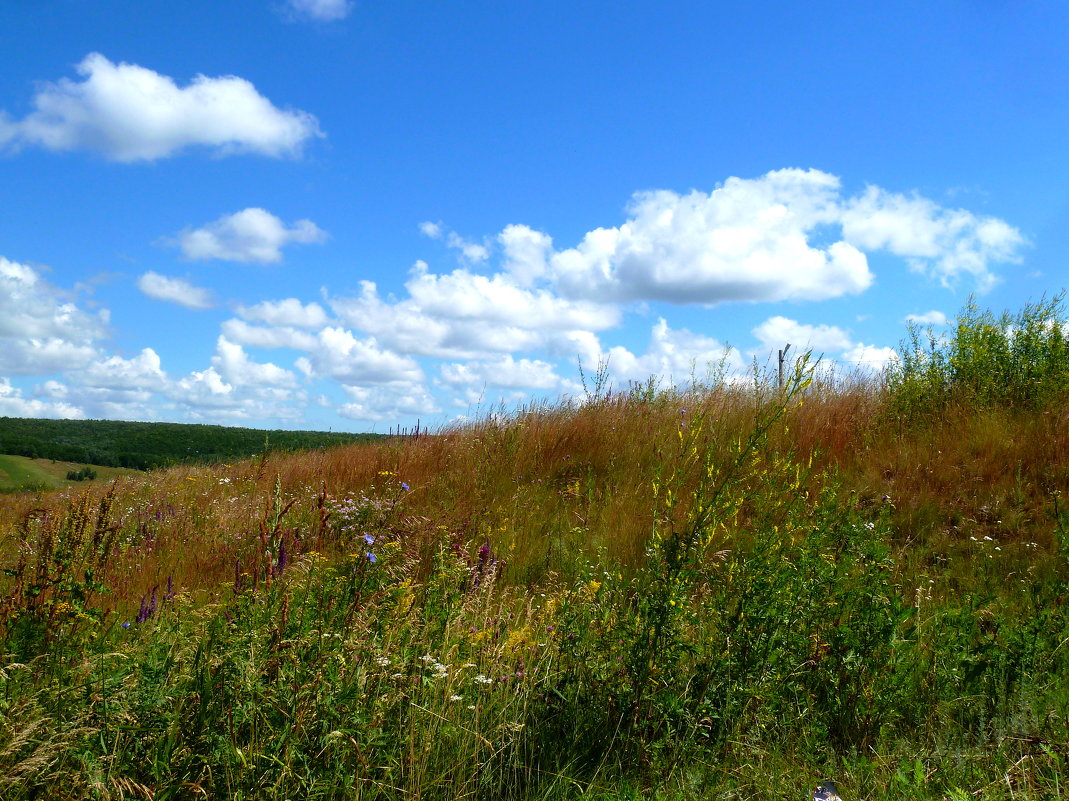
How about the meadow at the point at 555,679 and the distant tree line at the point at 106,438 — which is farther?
the distant tree line at the point at 106,438

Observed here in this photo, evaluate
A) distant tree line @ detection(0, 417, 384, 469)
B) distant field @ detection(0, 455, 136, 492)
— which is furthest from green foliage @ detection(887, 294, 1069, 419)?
distant field @ detection(0, 455, 136, 492)

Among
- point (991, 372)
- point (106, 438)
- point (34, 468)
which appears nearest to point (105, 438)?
point (106, 438)

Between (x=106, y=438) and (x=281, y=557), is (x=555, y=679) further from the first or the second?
(x=106, y=438)

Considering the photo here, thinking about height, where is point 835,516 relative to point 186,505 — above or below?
above

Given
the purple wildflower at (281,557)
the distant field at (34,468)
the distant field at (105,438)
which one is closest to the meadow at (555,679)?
the purple wildflower at (281,557)

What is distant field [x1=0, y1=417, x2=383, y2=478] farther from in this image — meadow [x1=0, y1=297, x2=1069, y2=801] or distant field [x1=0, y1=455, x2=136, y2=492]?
meadow [x1=0, y1=297, x2=1069, y2=801]

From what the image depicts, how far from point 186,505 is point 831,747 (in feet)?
22.7

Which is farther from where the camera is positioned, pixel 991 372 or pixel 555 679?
pixel 991 372

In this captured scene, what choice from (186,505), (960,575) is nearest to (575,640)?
(960,575)

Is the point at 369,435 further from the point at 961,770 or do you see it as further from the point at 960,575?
the point at 961,770

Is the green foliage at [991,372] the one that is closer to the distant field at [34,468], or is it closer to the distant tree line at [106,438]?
the distant tree line at [106,438]

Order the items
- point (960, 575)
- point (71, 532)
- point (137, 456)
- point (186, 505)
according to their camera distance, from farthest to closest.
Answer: point (137, 456), point (186, 505), point (960, 575), point (71, 532)

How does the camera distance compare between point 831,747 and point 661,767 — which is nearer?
point 661,767

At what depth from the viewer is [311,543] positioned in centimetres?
527
